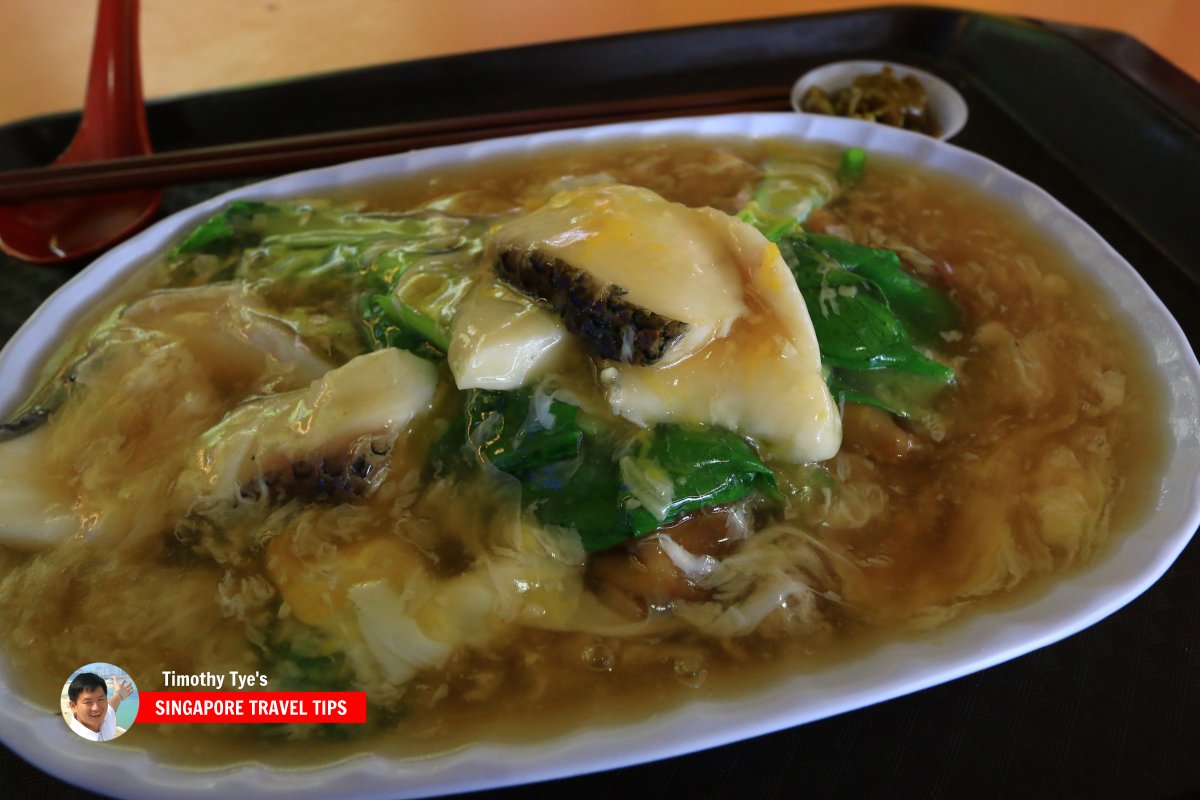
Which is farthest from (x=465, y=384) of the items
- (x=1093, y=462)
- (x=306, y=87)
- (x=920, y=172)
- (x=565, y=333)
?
(x=306, y=87)

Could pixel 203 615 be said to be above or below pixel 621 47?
below

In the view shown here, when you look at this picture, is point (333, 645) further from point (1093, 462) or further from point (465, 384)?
point (1093, 462)

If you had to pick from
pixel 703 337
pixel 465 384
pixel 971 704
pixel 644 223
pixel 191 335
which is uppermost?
pixel 644 223

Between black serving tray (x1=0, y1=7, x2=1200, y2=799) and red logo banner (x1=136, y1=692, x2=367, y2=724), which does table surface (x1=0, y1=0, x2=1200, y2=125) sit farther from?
red logo banner (x1=136, y1=692, x2=367, y2=724)

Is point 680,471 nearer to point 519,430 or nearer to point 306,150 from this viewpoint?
point 519,430

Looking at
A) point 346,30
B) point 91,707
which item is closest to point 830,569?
point 91,707

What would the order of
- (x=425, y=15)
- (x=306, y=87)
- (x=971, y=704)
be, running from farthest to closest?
(x=425, y=15), (x=306, y=87), (x=971, y=704)
